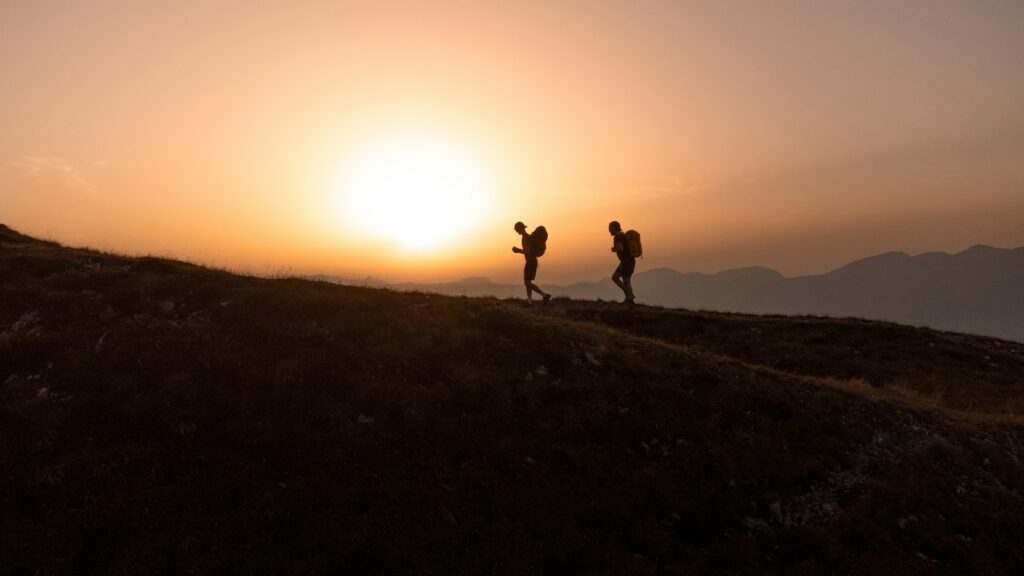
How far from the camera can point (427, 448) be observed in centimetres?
993

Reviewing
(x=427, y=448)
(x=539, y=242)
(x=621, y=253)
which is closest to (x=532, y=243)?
(x=539, y=242)

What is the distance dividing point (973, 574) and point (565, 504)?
699cm

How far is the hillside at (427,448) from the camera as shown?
308 inches

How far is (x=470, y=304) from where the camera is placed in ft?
58.4

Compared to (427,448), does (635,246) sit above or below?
above

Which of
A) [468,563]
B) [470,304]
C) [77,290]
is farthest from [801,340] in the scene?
[77,290]

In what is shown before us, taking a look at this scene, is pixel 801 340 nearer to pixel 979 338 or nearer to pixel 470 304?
pixel 979 338

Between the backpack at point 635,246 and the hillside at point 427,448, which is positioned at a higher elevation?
the backpack at point 635,246

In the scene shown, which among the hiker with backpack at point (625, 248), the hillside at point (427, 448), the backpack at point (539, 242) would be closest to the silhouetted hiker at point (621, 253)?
the hiker with backpack at point (625, 248)

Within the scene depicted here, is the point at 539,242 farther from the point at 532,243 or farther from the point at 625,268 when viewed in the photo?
the point at 625,268

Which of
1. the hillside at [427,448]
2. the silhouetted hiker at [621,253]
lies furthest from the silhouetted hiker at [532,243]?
the hillside at [427,448]

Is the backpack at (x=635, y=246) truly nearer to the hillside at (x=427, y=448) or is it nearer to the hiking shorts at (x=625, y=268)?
the hiking shorts at (x=625, y=268)

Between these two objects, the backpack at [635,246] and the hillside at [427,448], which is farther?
the backpack at [635,246]

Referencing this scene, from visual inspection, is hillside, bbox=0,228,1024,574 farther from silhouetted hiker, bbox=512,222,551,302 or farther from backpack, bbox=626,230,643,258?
backpack, bbox=626,230,643,258
